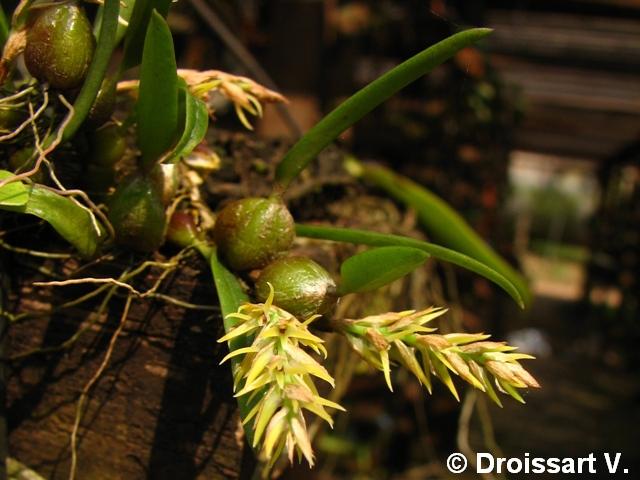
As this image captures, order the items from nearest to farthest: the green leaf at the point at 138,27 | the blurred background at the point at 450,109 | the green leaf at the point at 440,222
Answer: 1. the green leaf at the point at 138,27
2. the green leaf at the point at 440,222
3. the blurred background at the point at 450,109

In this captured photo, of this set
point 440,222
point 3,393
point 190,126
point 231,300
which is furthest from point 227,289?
point 440,222

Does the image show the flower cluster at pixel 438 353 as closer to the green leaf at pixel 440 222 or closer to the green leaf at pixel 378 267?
the green leaf at pixel 378 267

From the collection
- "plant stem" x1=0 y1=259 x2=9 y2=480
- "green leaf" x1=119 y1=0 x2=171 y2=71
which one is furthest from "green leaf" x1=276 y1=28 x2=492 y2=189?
"plant stem" x1=0 y1=259 x2=9 y2=480

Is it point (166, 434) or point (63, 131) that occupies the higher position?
point (63, 131)

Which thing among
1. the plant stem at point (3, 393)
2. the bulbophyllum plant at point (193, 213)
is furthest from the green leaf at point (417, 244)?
the plant stem at point (3, 393)

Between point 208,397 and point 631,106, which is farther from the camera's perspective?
point 631,106

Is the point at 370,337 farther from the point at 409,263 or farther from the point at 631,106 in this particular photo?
the point at 631,106

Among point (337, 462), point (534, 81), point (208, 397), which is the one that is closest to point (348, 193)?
point (208, 397)

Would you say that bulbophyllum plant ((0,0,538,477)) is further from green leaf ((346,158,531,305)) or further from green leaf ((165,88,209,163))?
green leaf ((346,158,531,305))
